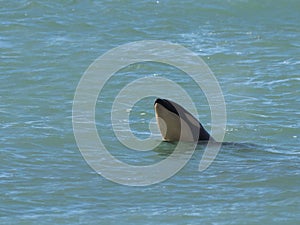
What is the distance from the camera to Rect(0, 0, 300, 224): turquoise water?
7.87 meters

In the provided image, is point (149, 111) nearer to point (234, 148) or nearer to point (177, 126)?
point (177, 126)

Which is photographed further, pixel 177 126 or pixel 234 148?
pixel 177 126

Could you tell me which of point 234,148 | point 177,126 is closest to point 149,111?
point 177,126

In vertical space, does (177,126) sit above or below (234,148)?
above

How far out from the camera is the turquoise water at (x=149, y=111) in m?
7.87

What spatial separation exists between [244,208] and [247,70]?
5099mm

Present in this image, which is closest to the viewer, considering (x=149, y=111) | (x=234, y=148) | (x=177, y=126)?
(x=234, y=148)

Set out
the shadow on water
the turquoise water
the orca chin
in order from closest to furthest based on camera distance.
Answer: the turquoise water
the shadow on water
the orca chin

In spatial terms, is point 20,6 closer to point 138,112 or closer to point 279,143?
point 138,112

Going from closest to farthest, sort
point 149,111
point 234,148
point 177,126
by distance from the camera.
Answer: point 234,148, point 177,126, point 149,111

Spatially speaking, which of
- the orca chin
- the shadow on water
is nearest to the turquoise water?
the shadow on water

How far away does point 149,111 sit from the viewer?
1103 cm

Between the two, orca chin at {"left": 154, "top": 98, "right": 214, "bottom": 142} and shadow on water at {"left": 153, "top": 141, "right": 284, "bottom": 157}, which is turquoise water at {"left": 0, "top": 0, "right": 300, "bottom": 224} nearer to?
shadow on water at {"left": 153, "top": 141, "right": 284, "bottom": 157}

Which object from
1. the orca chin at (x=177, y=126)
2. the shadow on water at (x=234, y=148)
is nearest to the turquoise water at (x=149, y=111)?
the shadow on water at (x=234, y=148)
